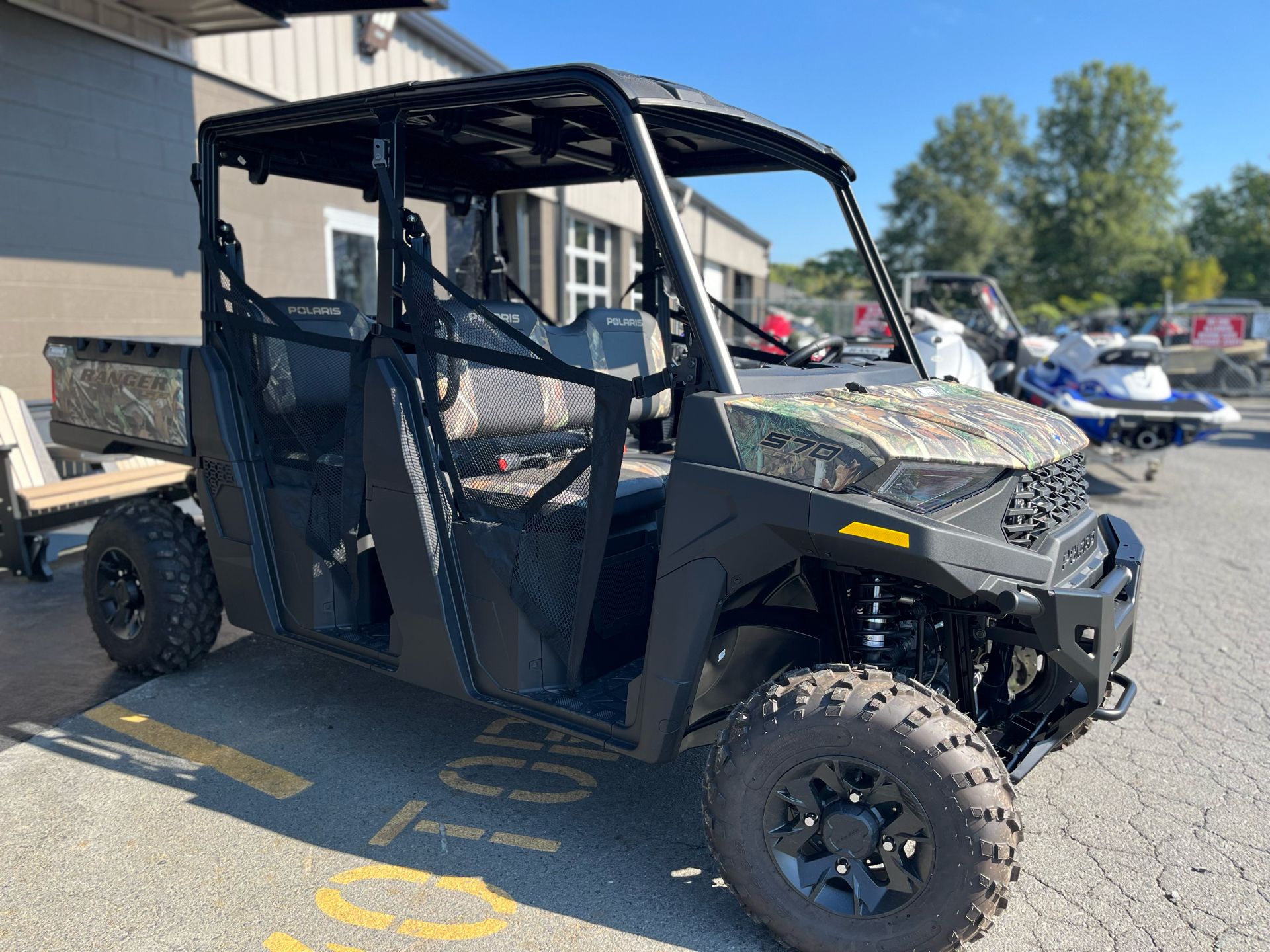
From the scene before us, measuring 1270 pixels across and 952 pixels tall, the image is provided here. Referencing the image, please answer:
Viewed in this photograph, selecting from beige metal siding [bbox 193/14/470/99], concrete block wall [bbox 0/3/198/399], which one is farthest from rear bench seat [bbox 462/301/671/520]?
beige metal siding [bbox 193/14/470/99]

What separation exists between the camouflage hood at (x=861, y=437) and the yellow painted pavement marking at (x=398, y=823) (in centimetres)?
165

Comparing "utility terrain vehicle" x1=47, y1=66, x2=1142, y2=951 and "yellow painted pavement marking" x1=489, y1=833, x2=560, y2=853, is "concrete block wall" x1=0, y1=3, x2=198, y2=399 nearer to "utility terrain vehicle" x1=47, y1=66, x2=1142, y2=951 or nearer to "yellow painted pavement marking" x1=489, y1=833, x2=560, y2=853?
"utility terrain vehicle" x1=47, y1=66, x2=1142, y2=951

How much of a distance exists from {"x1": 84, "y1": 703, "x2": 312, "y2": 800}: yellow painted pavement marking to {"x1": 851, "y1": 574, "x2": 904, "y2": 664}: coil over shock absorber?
1966 mm

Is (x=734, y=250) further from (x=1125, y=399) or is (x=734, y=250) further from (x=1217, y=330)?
(x=1125, y=399)

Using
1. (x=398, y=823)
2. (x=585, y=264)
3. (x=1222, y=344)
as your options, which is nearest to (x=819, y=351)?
(x=398, y=823)

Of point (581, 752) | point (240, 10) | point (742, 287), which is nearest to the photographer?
point (581, 752)

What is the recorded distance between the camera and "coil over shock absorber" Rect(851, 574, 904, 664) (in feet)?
8.21

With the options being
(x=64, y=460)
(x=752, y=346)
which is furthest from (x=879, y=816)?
(x=64, y=460)

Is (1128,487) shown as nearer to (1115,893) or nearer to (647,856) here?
(1115,893)

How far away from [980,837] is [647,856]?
107 cm

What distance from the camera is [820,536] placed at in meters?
2.26

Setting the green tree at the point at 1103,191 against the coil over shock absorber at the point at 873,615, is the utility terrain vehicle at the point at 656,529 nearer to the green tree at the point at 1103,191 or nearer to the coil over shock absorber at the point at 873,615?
the coil over shock absorber at the point at 873,615

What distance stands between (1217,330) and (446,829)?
2074 centimetres

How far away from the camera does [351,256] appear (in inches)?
384
